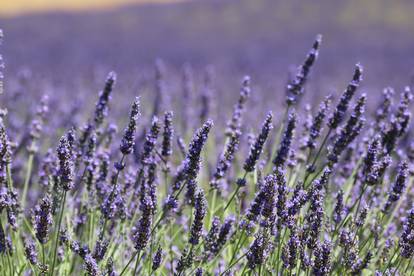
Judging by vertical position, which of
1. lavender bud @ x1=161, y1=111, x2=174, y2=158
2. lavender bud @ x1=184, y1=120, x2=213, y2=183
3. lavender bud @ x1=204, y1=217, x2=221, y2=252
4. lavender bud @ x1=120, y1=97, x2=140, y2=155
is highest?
lavender bud @ x1=161, y1=111, x2=174, y2=158

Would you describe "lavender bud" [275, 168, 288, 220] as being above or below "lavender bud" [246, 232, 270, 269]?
above

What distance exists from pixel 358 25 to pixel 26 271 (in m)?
38.9

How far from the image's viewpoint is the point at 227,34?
38.8 metres

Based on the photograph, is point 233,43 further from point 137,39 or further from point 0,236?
point 0,236

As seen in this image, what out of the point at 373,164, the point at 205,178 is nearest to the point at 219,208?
the point at 373,164

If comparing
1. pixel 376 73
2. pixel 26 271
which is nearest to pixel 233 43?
pixel 376 73

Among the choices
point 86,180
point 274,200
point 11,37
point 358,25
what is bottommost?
point 274,200

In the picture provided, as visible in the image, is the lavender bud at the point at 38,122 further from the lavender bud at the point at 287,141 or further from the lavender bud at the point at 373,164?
the lavender bud at the point at 373,164

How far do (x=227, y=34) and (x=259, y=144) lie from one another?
121ft

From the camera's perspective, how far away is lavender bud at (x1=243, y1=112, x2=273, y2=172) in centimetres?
255

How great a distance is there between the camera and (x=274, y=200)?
235cm

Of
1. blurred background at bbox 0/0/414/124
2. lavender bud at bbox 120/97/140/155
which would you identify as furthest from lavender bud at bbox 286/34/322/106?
blurred background at bbox 0/0/414/124

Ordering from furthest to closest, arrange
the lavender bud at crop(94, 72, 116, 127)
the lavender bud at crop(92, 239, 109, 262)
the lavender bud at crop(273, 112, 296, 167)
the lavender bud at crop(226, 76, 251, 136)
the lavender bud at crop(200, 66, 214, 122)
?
the lavender bud at crop(200, 66, 214, 122)
the lavender bud at crop(226, 76, 251, 136)
the lavender bud at crop(94, 72, 116, 127)
the lavender bud at crop(273, 112, 296, 167)
the lavender bud at crop(92, 239, 109, 262)

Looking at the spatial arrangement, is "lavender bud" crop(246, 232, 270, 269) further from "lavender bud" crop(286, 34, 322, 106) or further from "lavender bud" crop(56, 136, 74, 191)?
"lavender bud" crop(286, 34, 322, 106)
